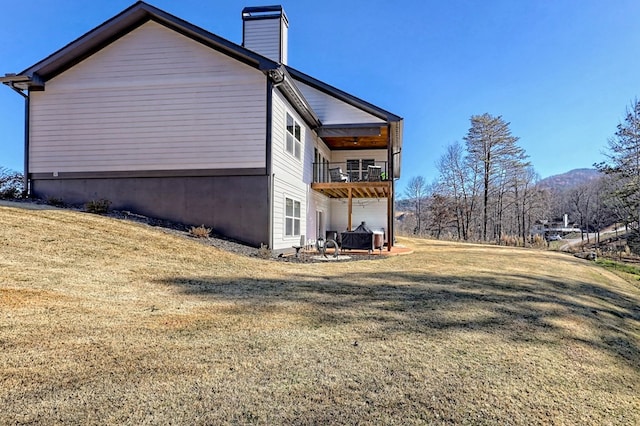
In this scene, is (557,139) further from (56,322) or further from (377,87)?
(56,322)

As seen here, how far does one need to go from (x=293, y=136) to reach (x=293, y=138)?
2.7 inches

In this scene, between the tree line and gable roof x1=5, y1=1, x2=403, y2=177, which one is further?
the tree line

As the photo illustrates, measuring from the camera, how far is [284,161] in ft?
38.6

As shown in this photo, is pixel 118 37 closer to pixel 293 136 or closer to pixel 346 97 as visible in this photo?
pixel 293 136

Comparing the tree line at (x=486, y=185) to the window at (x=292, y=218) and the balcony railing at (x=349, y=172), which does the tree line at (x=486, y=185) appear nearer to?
the balcony railing at (x=349, y=172)

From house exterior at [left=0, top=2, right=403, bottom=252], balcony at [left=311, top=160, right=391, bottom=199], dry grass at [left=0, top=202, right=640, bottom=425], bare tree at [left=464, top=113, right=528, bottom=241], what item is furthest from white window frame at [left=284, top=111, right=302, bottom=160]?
bare tree at [left=464, top=113, right=528, bottom=241]

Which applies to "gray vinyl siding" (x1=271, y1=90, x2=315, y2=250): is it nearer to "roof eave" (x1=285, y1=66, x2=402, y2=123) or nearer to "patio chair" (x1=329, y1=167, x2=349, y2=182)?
"patio chair" (x1=329, y1=167, x2=349, y2=182)

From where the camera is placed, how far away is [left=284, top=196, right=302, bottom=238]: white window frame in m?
12.2

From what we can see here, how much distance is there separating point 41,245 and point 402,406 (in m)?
6.31

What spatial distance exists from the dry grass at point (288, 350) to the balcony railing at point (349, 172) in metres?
9.55

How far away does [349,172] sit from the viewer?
62.4 feet

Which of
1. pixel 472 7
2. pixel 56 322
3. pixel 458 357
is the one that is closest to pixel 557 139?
pixel 472 7

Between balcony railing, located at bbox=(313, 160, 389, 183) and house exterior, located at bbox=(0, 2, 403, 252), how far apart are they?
3.96 metres

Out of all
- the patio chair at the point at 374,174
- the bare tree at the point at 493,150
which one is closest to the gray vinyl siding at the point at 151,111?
the patio chair at the point at 374,174
